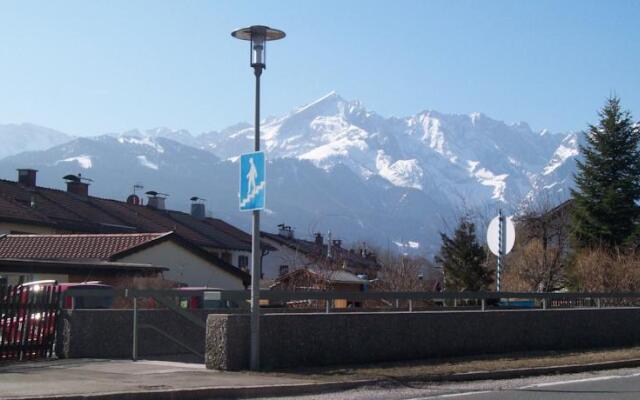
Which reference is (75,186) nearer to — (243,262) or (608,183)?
(243,262)

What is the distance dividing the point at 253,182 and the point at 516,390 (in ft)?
Result: 17.1

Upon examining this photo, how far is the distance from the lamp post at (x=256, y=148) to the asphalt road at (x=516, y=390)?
1933 millimetres

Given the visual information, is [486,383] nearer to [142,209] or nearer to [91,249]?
[91,249]

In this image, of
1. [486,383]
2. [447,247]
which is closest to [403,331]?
[486,383]

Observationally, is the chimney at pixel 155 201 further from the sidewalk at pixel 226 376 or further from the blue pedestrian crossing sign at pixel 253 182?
the blue pedestrian crossing sign at pixel 253 182

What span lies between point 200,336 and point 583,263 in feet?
64.4

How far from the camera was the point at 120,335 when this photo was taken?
17.6m

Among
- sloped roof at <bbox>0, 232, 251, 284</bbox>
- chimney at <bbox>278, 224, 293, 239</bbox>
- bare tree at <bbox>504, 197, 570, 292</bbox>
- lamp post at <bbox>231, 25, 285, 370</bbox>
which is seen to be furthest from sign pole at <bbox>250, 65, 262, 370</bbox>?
Result: chimney at <bbox>278, 224, 293, 239</bbox>

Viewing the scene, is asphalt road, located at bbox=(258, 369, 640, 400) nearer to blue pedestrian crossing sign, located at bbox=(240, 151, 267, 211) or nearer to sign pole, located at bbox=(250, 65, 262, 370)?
sign pole, located at bbox=(250, 65, 262, 370)

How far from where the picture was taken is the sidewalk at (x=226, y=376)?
12391mm

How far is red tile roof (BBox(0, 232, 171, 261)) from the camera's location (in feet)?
122

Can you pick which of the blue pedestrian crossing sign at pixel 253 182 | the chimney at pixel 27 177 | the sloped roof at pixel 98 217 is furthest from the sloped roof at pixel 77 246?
the blue pedestrian crossing sign at pixel 253 182

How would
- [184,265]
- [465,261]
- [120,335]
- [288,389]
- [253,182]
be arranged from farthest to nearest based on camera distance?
1. [465,261]
2. [184,265]
3. [120,335]
4. [253,182]
5. [288,389]

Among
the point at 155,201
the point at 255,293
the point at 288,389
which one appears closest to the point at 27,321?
the point at 255,293
